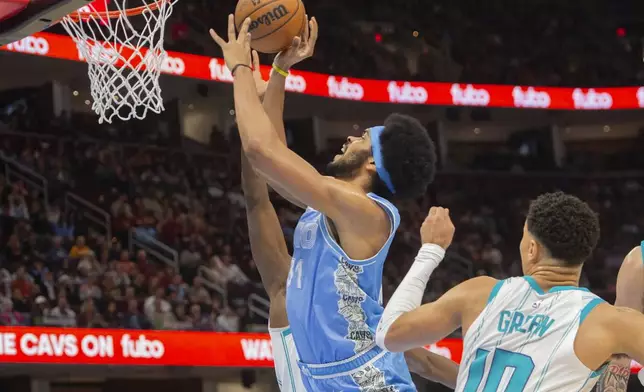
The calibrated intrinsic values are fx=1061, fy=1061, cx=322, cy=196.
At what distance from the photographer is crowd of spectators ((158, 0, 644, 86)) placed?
1745 centimetres

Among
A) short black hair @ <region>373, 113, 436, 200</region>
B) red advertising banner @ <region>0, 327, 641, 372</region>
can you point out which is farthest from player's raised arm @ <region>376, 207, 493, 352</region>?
red advertising banner @ <region>0, 327, 641, 372</region>

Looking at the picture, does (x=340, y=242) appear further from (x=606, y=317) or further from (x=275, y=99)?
(x=606, y=317)

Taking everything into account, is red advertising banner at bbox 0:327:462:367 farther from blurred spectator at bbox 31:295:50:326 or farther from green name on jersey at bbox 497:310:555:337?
green name on jersey at bbox 497:310:555:337

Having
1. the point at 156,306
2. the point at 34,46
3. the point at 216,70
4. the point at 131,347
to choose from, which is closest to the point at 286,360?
the point at 131,347

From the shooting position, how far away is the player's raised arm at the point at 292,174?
319 cm

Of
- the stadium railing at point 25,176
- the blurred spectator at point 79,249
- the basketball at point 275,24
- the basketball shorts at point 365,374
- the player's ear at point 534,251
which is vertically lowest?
the basketball shorts at point 365,374

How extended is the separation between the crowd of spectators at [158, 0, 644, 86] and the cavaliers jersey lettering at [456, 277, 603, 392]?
1410 cm

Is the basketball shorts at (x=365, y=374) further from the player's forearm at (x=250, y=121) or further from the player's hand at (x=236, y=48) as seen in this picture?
the player's hand at (x=236, y=48)

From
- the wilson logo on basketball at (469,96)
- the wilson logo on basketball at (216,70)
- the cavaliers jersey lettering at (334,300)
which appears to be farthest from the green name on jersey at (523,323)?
the wilson logo on basketball at (469,96)

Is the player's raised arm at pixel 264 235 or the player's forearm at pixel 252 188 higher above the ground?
the player's forearm at pixel 252 188

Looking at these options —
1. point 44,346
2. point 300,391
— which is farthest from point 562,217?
point 44,346

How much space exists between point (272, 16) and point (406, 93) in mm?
13113

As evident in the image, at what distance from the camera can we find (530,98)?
58.5 ft

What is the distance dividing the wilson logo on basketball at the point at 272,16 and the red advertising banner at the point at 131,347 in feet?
20.8
